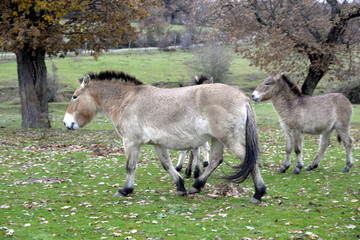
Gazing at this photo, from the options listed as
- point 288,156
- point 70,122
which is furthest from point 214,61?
point 70,122

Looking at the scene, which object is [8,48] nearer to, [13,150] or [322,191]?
[13,150]

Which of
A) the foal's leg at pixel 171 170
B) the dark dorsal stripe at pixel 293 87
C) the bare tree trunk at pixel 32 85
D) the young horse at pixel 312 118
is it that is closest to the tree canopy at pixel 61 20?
the bare tree trunk at pixel 32 85

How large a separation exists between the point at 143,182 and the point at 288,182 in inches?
149

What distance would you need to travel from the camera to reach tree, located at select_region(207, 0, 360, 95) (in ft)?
76.8

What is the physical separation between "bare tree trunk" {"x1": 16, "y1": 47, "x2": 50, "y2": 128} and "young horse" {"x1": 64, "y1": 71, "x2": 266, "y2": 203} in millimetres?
13471

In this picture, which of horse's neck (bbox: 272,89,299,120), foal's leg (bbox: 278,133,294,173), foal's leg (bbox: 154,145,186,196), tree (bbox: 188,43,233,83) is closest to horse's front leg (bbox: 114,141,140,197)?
foal's leg (bbox: 154,145,186,196)

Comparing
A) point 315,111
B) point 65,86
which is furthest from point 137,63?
point 315,111

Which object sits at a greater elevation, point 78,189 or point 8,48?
point 8,48

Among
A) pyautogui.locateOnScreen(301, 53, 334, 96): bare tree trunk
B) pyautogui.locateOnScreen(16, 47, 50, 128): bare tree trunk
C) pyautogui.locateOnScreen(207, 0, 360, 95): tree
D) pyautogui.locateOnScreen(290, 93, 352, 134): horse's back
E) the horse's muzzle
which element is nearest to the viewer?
the horse's muzzle

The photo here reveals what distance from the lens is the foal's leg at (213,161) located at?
930 cm

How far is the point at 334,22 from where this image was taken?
73.6 ft

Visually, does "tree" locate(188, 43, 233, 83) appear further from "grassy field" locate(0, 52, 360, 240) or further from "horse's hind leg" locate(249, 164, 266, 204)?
"horse's hind leg" locate(249, 164, 266, 204)

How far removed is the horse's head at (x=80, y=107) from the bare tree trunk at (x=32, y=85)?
43.5ft

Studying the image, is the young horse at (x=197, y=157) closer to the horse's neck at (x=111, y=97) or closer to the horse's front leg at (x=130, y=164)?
the horse's front leg at (x=130, y=164)
